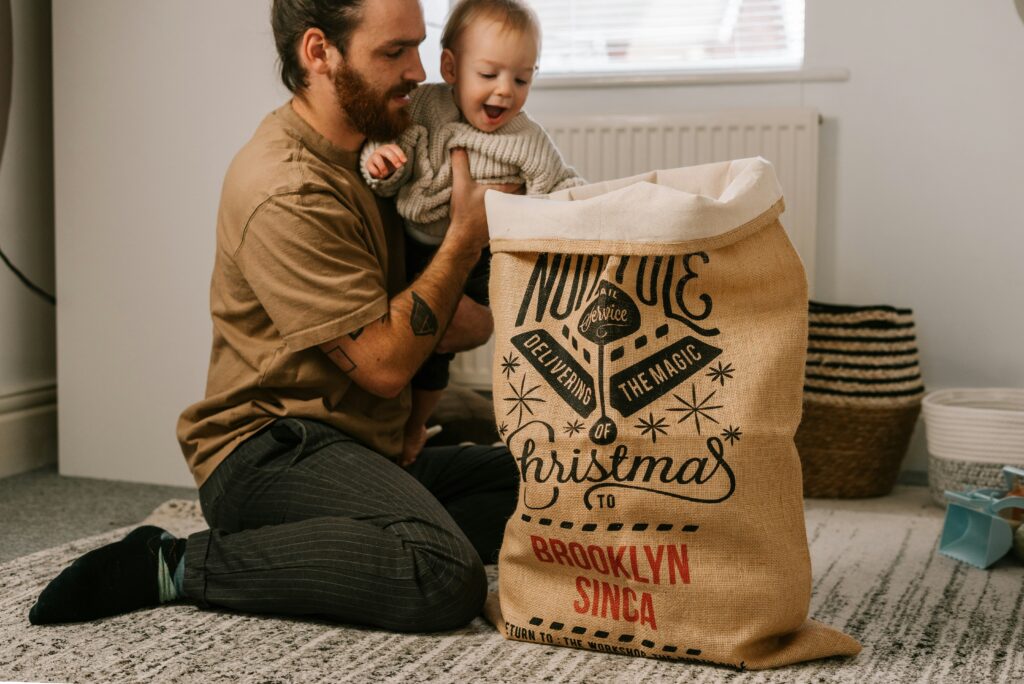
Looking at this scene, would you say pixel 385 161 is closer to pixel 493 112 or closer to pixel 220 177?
pixel 493 112

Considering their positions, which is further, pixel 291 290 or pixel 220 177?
pixel 220 177

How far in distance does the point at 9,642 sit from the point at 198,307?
3.72 feet

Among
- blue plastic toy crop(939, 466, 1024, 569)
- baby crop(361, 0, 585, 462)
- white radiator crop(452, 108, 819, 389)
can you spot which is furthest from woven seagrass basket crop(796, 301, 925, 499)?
baby crop(361, 0, 585, 462)

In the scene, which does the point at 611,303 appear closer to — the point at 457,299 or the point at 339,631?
the point at 457,299

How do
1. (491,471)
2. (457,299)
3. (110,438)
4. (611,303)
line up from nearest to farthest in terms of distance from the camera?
(611,303) < (457,299) < (491,471) < (110,438)

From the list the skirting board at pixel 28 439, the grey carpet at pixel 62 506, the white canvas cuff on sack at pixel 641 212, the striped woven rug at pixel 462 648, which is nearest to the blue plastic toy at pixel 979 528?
the striped woven rug at pixel 462 648

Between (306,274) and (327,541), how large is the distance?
358mm

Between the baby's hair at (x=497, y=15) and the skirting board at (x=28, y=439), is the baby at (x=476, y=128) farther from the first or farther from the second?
the skirting board at (x=28, y=439)

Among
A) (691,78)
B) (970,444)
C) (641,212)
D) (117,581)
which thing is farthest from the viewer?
(691,78)

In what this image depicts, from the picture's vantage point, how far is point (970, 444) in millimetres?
2246

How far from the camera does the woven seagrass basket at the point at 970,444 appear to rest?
2.21 metres

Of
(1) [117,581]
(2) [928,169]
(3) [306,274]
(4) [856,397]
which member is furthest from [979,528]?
(1) [117,581]

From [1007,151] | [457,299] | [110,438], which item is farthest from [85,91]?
[1007,151]

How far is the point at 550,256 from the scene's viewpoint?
1.37 m
